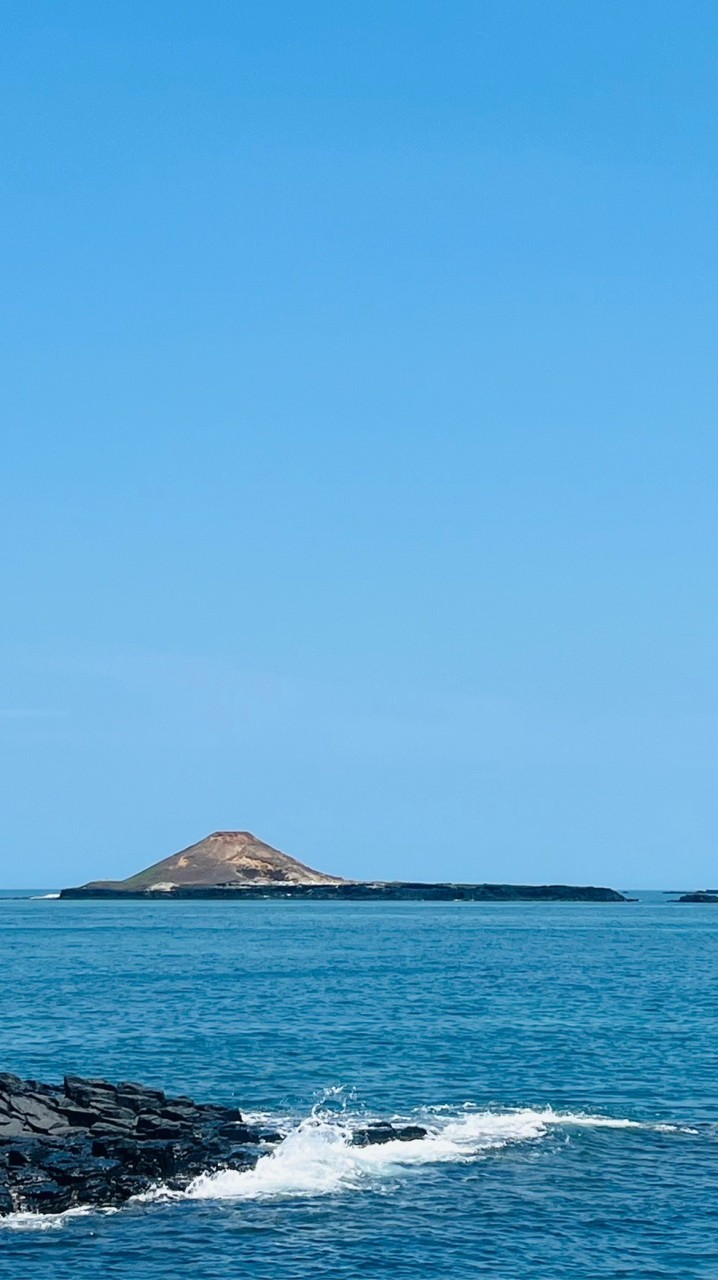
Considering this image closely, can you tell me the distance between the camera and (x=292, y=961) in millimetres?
122188

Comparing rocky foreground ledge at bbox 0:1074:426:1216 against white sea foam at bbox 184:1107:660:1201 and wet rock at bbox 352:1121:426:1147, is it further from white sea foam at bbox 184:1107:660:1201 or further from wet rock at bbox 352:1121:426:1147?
white sea foam at bbox 184:1107:660:1201

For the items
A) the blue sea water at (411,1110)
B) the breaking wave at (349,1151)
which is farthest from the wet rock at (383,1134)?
the blue sea water at (411,1110)

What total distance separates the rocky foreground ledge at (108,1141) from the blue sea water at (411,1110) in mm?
1032

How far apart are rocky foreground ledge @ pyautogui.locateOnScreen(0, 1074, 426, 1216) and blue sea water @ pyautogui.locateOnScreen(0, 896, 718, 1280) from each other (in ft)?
3.39

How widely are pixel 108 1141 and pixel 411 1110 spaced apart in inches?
507

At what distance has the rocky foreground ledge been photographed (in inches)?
1417


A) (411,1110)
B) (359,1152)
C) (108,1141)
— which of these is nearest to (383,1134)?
(359,1152)

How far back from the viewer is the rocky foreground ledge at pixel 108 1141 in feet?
118

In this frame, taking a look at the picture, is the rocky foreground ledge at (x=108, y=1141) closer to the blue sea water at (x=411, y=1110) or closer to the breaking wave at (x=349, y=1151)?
the breaking wave at (x=349, y=1151)

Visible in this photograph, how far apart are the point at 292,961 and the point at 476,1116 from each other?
77627mm

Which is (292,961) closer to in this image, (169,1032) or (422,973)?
(422,973)

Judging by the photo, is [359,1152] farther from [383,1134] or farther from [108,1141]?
[108,1141]

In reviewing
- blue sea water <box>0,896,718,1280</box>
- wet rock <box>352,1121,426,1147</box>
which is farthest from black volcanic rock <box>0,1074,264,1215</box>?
wet rock <box>352,1121,426,1147</box>

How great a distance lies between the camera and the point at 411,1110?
47688 mm
